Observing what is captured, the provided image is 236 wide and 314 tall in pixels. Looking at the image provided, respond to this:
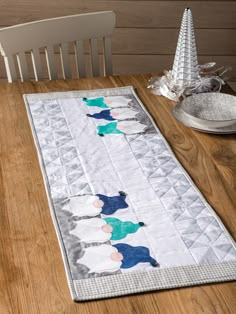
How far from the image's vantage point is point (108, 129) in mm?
1481

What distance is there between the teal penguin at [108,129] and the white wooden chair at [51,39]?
462 mm

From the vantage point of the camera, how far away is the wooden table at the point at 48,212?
0.93m

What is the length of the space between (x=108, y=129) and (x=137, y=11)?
142cm

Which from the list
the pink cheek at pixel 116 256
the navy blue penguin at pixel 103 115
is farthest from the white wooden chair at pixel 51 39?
the pink cheek at pixel 116 256

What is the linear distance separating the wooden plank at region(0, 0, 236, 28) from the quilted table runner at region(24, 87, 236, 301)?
122 centimetres

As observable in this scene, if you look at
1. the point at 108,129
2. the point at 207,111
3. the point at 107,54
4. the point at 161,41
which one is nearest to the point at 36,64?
the point at 107,54

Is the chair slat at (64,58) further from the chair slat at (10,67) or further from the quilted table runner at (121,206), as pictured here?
the quilted table runner at (121,206)

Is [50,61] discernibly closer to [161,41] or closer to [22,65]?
[22,65]

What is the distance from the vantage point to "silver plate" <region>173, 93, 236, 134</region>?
1.47m

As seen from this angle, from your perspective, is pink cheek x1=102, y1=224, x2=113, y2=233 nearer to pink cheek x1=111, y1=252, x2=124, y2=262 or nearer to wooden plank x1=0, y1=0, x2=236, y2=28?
pink cheek x1=111, y1=252, x2=124, y2=262

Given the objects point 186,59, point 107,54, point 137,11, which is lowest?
point 137,11

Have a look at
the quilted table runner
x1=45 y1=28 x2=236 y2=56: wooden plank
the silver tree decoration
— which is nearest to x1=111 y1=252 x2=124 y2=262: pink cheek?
the quilted table runner

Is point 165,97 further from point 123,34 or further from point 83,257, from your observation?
point 123,34

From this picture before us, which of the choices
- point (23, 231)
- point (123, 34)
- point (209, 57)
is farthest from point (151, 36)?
point (23, 231)
